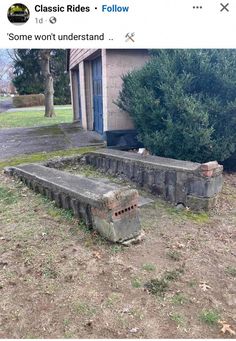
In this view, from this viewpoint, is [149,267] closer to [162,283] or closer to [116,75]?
[162,283]

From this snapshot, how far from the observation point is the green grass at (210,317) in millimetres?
2545

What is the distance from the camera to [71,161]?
23.4 feet

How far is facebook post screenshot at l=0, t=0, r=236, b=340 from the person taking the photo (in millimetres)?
2625

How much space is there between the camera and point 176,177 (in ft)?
16.6

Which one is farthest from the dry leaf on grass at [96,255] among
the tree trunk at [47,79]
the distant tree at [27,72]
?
the distant tree at [27,72]

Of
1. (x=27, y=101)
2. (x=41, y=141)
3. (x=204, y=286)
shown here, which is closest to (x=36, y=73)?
(x=27, y=101)

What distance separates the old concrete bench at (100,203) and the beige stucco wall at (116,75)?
381 centimetres

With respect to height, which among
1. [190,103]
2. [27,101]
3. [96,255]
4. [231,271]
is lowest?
[231,271]

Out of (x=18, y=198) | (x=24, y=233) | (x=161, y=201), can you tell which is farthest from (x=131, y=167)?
(x=24, y=233)

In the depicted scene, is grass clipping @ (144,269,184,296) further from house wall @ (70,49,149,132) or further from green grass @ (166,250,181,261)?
house wall @ (70,49,149,132)
